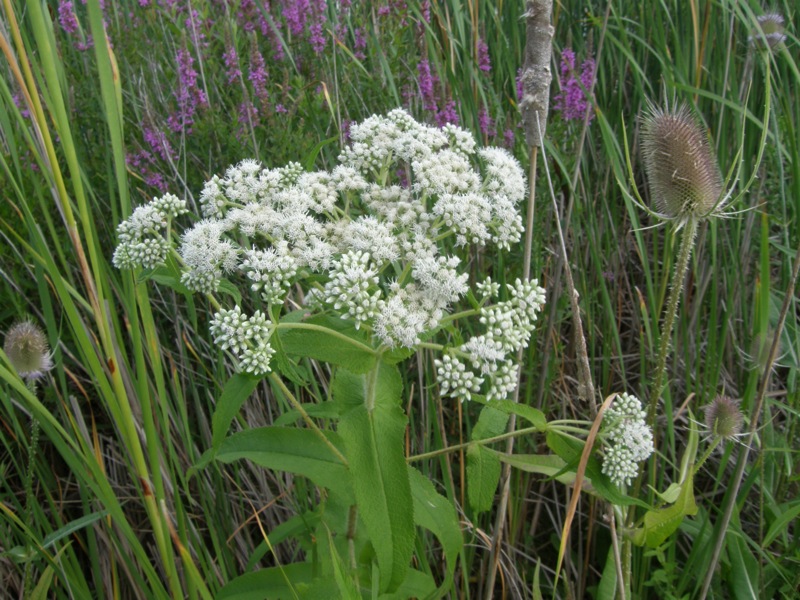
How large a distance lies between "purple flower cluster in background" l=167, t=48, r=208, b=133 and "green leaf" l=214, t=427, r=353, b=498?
183cm

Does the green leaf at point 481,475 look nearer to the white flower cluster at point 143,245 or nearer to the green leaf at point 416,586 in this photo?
the green leaf at point 416,586

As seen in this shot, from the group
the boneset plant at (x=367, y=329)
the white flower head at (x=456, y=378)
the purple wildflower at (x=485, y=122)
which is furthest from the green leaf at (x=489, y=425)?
the purple wildflower at (x=485, y=122)

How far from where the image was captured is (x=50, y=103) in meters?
1.32

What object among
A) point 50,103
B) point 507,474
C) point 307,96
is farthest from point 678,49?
point 50,103

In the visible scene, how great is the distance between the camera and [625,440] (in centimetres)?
185

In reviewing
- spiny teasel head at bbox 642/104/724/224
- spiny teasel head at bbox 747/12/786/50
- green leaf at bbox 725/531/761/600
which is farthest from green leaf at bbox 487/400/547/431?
spiny teasel head at bbox 747/12/786/50

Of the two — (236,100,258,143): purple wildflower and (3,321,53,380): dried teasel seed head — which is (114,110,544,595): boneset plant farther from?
(236,100,258,143): purple wildflower

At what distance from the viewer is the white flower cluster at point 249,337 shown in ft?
5.29

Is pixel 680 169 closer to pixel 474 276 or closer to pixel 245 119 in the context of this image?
pixel 474 276

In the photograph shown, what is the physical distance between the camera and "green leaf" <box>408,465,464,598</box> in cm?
183

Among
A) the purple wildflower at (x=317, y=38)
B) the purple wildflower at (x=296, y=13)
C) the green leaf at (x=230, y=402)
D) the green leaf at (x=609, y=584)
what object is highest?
the purple wildflower at (x=296, y=13)

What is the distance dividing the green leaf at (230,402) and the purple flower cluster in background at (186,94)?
1897 mm

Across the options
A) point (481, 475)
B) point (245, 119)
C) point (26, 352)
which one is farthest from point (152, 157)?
point (481, 475)

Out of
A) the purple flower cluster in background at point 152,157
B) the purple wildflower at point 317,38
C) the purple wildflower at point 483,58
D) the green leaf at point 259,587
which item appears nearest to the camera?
the green leaf at point 259,587
